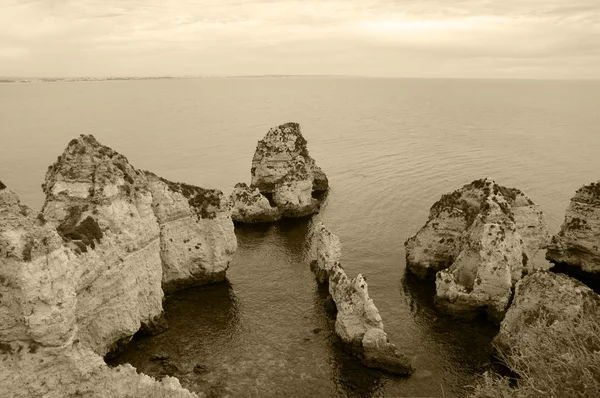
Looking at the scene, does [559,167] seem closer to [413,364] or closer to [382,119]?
[413,364]

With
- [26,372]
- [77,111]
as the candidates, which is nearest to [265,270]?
[26,372]

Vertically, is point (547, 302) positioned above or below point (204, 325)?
above

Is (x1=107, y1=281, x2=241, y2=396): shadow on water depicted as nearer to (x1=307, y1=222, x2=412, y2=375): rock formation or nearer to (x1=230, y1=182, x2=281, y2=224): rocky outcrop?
(x1=307, y1=222, x2=412, y2=375): rock formation

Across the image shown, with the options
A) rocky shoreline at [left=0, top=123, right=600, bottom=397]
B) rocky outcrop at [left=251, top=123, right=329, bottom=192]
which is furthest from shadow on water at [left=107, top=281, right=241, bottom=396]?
rocky outcrop at [left=251, top=123, right=329, bottom=192]

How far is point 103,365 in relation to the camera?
82.7ft

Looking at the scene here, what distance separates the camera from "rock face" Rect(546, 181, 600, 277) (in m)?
43.8

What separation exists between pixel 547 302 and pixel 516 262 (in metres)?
8.40

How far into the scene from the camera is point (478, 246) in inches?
1485

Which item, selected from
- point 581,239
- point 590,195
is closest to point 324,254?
point 581,239

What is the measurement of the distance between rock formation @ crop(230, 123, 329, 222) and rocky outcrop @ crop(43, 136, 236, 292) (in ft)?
55.3

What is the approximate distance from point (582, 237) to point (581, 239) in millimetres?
224

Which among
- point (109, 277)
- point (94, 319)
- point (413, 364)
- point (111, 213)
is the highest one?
point (111, 213)

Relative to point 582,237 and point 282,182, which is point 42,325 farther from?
point 582,237

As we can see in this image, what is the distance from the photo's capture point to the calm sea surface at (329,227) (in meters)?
31.2
